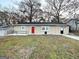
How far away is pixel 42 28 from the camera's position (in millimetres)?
32125

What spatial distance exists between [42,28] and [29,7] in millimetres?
11364

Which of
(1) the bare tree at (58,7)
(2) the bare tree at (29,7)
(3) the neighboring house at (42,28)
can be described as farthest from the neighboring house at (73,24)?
(3) the neighboring house at (42,28)

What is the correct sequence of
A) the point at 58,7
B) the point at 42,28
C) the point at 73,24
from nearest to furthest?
the point at 42,28, the point at 58,7, the point at 73,24

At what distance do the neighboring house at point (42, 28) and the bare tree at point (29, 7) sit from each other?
8.96 m

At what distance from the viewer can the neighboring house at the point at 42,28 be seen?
31989mm

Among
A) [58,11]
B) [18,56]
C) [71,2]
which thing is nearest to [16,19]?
[58,11]

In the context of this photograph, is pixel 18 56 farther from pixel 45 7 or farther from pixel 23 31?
pixel 45 7

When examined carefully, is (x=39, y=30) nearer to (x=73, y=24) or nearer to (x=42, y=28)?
(x=42, y=28)

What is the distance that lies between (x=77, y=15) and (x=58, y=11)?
5.52 m

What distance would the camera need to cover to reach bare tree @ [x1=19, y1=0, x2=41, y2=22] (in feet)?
135

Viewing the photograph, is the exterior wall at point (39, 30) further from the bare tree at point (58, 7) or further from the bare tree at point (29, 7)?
the bare tree at point (29, 7)

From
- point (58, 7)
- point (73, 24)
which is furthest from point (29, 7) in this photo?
point (73, 24)

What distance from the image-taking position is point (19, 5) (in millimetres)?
42312

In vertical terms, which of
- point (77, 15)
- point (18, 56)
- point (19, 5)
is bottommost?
point (18, 56)
